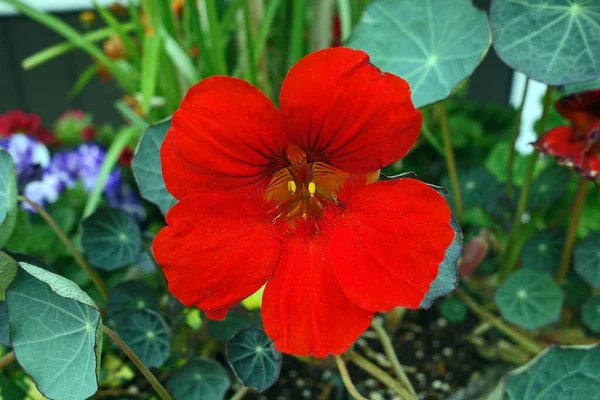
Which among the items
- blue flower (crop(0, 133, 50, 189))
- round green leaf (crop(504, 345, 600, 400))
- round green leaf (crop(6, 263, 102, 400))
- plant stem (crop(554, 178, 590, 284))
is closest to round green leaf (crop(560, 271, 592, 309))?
plant stem (crop(554, 178, 590, 284))

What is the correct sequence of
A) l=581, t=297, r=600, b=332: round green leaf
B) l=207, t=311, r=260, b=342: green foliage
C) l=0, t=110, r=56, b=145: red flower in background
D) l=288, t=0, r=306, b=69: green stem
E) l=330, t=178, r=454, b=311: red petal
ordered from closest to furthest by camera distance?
l=330, t=178, r=454, b=311: red petal
l=207, t=311, r=260, b=342: green foliage
l=581, t=297, r=600, b=332: round green leaf
l=288, t=0, r=306, b=69: green stem
l=0, t=110, r=56, b=145: red flower in background

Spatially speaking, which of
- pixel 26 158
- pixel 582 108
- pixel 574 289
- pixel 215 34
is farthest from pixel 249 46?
pixel 574 289

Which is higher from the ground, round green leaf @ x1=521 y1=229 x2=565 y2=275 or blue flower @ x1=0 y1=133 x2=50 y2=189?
blue flower @ x1=0 y1=133 x2=50 y2=189

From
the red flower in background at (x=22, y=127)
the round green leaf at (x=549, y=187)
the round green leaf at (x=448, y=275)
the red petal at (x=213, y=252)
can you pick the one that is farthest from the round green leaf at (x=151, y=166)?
the red flower in background at (x=22, y=127)

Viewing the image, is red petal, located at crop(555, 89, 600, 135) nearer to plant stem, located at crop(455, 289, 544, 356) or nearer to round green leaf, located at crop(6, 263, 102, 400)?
plant stem, located at crop(455, 289, 544, 356)

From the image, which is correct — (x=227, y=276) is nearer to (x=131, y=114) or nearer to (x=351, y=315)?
(x=351, y=315)

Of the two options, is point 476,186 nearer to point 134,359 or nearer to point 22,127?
point 134,359
